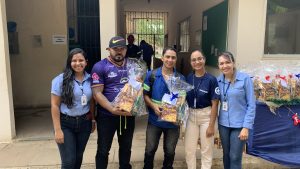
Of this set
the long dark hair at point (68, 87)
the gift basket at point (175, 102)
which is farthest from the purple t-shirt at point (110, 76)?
the gift basket at point (175, 102)

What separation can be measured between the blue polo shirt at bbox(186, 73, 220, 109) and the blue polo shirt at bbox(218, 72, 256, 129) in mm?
119

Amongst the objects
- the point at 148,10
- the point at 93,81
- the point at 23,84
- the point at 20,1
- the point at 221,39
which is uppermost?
the point at 148,10

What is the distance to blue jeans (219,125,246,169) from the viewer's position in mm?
2951

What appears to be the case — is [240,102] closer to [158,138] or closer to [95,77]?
[158,138]

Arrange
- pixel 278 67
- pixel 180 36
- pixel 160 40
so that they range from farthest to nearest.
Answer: pixel 160 40 → pixel 180 36 → pixel 278 67

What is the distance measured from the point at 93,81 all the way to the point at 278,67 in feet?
8.44

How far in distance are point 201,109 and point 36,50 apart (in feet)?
16.9

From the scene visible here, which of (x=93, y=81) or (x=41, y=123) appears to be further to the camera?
(x=41, y=123)

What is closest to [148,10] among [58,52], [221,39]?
[58,52]

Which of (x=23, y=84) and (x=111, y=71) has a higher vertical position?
(x=111, y=71)

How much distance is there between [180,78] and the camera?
10.1ft

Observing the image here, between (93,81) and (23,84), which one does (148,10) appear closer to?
(23,84)

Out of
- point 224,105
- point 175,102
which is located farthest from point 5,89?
point 224,105

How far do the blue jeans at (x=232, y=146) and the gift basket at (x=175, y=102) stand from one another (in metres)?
0.48
